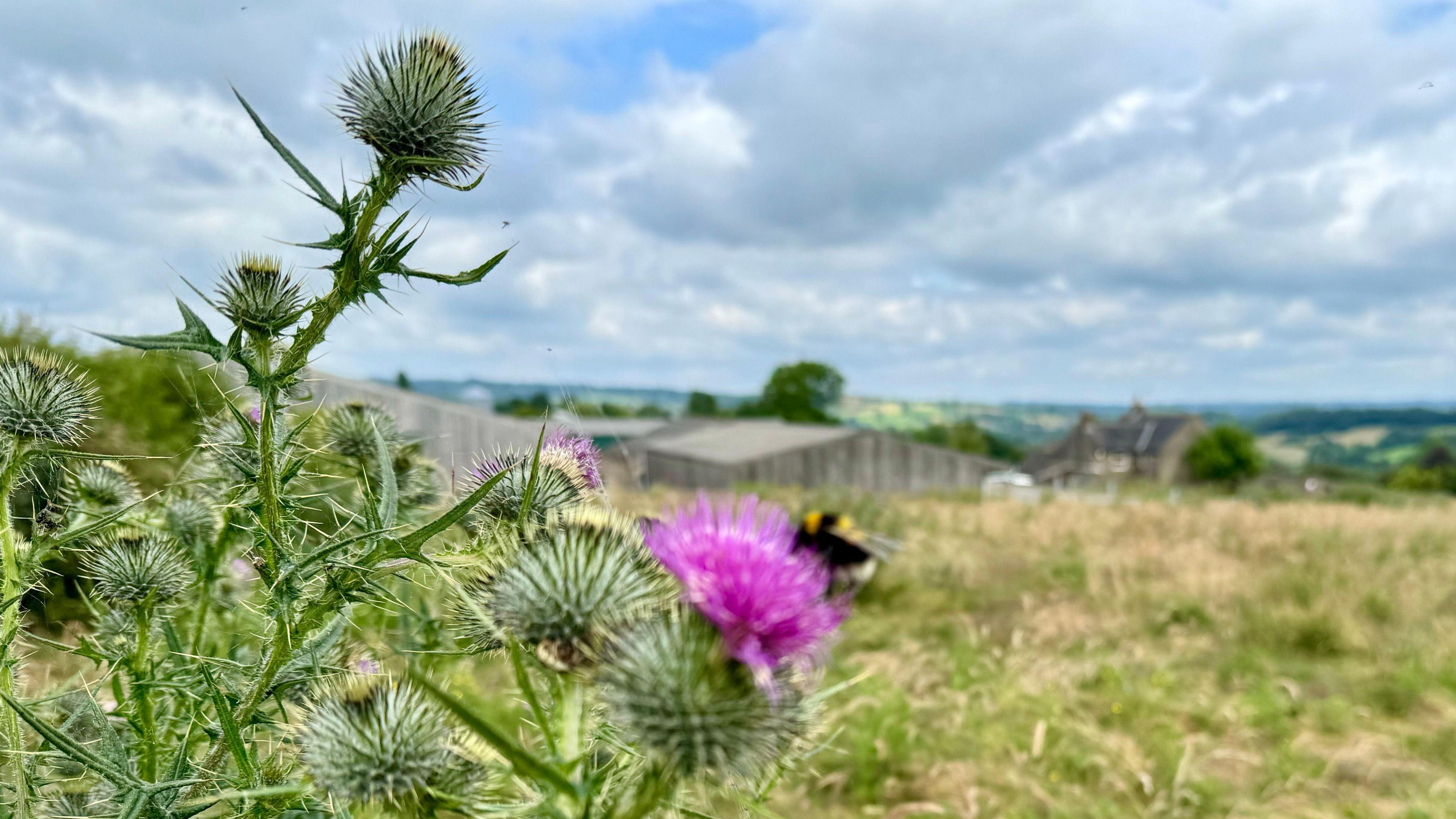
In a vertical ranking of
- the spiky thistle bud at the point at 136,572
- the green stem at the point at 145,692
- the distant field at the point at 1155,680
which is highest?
the spiky thistle bud at the point at 136,572

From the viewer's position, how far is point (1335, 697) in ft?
22.3

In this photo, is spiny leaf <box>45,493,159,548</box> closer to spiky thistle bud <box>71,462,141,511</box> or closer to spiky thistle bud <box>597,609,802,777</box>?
spiky thistle bud <box>71,462,141,511</box>

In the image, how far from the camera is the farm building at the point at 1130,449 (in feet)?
199

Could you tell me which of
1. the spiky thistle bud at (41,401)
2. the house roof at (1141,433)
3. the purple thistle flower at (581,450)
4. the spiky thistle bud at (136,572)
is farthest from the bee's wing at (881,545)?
the house roof at (1141,433)

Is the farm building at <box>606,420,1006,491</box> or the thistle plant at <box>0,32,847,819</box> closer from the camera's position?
the thistle plant at <box>0,32,847,819</box>

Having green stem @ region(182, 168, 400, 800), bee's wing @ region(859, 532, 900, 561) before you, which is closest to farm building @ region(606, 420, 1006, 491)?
bee's wing @ region(859, 532, 900, 561)

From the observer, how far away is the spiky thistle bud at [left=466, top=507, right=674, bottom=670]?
2.61 feet

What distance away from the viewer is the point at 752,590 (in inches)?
28.5

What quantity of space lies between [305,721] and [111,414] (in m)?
7.17

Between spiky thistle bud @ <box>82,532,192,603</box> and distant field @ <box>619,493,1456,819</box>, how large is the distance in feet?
3.73

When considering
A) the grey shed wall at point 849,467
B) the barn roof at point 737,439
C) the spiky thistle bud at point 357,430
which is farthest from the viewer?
the barn roof at point 737,439

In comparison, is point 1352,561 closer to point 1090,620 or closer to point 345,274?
point 1090,620

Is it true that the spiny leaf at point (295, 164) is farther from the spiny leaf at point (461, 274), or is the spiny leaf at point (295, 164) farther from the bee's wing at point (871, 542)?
the bee's wing at point (871, 542)

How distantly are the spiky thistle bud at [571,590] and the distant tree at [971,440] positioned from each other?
68.0 m
